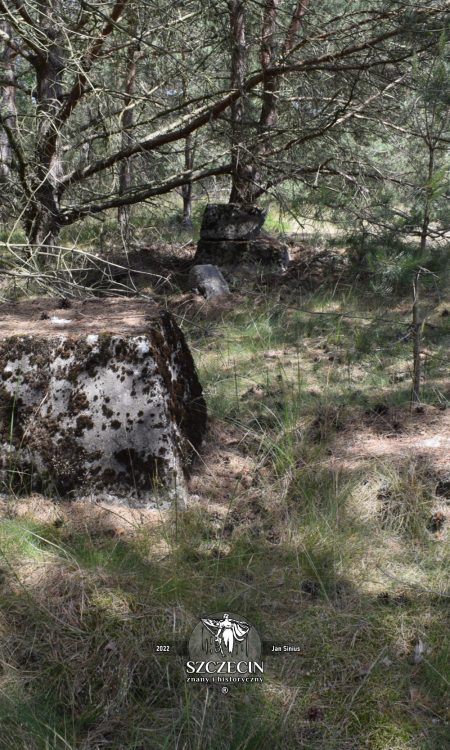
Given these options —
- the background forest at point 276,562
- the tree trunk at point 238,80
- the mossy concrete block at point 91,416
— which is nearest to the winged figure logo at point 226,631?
the background forest at point 276,562

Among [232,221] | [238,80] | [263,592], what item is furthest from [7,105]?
[263,592]

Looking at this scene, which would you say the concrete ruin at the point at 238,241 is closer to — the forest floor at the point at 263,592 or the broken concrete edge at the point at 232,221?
the broken concrete edge at the point at 232,221

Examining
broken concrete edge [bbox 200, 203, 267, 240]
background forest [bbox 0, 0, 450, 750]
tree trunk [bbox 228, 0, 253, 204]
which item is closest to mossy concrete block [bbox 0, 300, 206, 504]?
background forest [bbox 0, 0, 450, 750]

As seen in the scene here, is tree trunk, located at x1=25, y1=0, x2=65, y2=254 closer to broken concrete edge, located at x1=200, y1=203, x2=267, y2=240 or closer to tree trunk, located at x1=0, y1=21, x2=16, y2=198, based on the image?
tree trunk, located at x1=0, y1=21, x2=16, y2=198

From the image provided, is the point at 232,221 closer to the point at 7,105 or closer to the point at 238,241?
the point at 238,241

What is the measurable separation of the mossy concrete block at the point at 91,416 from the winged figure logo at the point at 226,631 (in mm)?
875

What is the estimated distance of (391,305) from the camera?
6.96 metres

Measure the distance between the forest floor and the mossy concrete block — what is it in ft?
0.54

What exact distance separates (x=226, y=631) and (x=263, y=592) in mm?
281

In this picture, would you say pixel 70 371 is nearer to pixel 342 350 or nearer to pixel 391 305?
pixel 342 350

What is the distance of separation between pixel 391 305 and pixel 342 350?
62.6 inches

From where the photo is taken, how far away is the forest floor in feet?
6.66

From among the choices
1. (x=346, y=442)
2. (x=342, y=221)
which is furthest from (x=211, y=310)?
(x=346, y=442)

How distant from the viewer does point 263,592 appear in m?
2.56
